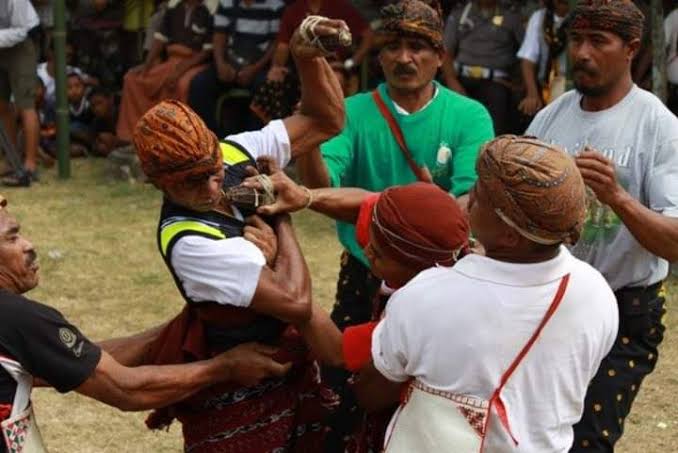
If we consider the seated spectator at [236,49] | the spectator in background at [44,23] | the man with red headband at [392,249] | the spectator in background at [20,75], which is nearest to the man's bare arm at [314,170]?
the man with red headband at [392,249]

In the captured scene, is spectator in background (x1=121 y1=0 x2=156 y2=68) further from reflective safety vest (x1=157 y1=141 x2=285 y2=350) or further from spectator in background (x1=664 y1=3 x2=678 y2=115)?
reflective safety vest (x1=157 y1=141 x2=285 y2=350)

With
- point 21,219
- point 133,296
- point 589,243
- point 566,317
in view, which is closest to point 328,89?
point 589,243

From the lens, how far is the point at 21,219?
376 inches

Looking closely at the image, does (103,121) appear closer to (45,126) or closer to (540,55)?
(45,126)

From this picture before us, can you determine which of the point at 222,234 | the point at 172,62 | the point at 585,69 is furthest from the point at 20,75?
the point at 222,234

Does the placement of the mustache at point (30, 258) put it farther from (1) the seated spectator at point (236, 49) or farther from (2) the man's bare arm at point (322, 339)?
(1) the seated spectator at point (236, 49)

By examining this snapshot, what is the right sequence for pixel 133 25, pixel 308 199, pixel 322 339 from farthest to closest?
1. pixel 133 25
2. pixel 308 199
3. pixel 322 339

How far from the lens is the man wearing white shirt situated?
2.66 meters

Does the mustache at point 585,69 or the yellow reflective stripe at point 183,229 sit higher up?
the mustache at point 585,69

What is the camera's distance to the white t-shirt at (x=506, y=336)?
2.67 metres

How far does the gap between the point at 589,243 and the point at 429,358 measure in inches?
60.1

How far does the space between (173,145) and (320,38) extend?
0.66m

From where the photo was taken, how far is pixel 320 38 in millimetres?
3539

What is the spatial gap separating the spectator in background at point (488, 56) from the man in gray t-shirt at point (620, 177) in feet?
20.2
